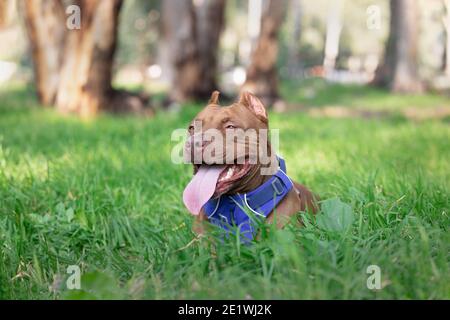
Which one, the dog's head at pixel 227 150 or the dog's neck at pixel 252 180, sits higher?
the dog's head at pixel 227 150

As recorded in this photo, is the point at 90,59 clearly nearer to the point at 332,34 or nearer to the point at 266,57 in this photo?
the point at 266,57

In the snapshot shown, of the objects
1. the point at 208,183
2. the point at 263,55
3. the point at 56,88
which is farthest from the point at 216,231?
the point at 263,55

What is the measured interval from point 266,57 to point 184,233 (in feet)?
34.7

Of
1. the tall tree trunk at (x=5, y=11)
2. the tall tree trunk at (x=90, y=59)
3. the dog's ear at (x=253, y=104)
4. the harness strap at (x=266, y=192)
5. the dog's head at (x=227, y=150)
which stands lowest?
the harness strap at (x=266, y=192)

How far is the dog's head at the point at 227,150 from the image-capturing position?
352 cm

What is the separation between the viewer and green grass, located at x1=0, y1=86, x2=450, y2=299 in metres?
2.90

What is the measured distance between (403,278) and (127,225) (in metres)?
1.90

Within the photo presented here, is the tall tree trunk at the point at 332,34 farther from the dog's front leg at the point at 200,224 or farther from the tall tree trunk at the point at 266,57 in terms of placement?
the dog's front leg at the point at 200,224

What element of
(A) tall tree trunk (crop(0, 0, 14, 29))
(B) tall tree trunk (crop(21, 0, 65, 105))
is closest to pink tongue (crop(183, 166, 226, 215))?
(A) tall tree trunk (crop(0, 0, 14, 29))

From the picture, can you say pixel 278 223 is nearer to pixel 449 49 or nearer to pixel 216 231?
pixel 216 231

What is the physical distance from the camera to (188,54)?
42.1ft

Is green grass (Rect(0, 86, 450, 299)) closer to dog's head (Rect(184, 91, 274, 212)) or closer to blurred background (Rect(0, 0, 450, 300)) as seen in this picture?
blurred background (Rect(0, 0, 450, 300))

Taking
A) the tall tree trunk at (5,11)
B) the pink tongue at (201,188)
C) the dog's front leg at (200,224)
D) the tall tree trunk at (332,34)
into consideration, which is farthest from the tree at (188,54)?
the tall tree trunk at (332,34)
